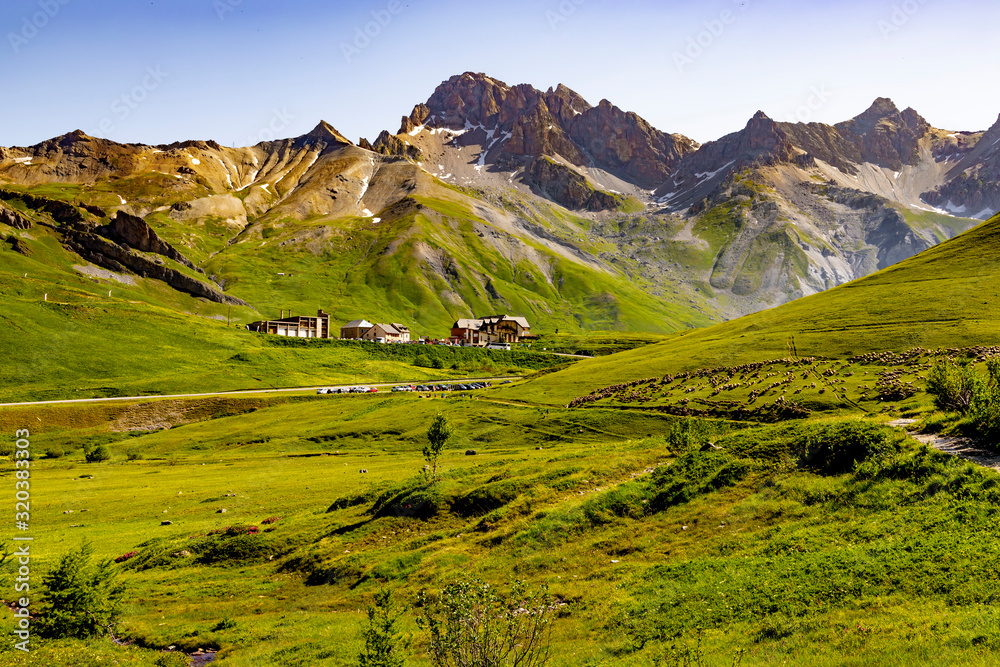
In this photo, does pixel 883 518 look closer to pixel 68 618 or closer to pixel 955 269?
pixel 68 618

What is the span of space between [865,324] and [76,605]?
97.9m

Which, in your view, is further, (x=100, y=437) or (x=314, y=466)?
(x=100, y=437)

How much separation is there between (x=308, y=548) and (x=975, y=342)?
78.7 metres

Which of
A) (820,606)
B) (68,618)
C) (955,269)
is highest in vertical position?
(955,269)

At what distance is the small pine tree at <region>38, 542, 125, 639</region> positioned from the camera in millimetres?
26109

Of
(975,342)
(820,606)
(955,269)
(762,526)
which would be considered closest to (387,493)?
(762,526)

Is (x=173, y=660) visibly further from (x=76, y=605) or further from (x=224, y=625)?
(x=76, y=605)

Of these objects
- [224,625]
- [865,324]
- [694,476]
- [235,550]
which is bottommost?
[235,550]

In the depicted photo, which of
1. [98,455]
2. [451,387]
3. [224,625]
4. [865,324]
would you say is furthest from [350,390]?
[224,625]

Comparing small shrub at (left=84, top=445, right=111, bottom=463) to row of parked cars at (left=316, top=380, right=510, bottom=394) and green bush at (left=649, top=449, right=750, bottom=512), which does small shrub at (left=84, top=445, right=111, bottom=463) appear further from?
green bush at (left=649, top=449, right=750, bottom=512)

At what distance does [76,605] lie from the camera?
26.6 metres

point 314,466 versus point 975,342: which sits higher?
point 975,342

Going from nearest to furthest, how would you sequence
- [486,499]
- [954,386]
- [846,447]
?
[846,447] < [486,499] < [954,386]

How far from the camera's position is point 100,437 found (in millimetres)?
97000
